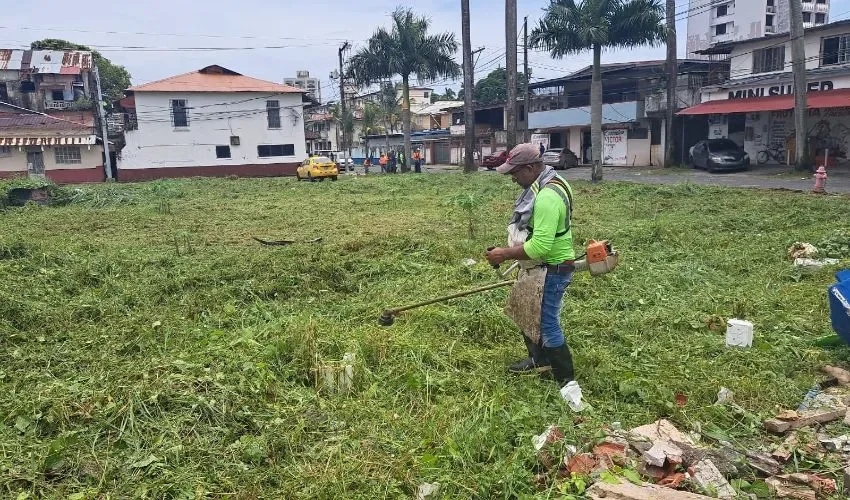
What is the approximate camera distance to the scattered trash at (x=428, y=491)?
2927 millimetres

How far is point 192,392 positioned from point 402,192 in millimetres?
16714

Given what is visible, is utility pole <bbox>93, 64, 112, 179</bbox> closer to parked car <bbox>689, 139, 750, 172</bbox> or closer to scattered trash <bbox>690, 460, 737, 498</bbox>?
parked car <bbox>689, 139, 750, 172</bbox>

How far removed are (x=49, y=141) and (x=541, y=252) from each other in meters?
35.4

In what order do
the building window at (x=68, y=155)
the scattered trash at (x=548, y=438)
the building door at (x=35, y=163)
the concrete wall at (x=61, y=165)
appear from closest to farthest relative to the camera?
1. the scattered trash at (x=548, y=438)
2. the concrete wall at (x=61, y=165)
3. the building door at (x=35, y=163)
4. the building window at (x=68, y=155)

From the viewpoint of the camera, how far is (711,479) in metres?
2.83

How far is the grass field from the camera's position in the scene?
317 centimetres

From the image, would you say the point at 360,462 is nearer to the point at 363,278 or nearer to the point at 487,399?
the point at 487,399

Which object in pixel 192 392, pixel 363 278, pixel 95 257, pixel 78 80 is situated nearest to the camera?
pixel 192 392

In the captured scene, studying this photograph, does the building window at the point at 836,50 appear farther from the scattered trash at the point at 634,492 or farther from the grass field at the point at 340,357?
the scattered trash at the point at 634,492

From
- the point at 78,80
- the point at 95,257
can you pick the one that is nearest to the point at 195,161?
the point at 78,80

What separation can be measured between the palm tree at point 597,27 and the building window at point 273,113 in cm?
1894

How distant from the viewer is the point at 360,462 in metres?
3.15

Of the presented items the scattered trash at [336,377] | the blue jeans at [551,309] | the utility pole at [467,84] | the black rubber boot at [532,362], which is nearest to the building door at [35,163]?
the utility pole at [467,84]

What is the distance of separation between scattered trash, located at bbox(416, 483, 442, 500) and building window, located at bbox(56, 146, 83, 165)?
1422 inches
